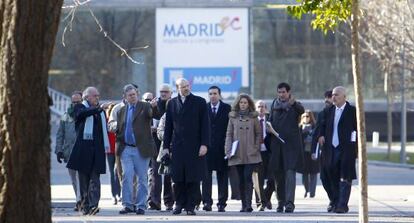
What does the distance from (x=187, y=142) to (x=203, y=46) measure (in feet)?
116

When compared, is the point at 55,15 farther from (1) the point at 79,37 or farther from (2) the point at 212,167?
(1) the point at 79,37

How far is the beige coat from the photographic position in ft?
59.6

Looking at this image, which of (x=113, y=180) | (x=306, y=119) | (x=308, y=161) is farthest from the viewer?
(x=306, y=119)

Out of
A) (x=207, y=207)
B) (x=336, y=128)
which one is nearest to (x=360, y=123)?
(x=336, y=128)

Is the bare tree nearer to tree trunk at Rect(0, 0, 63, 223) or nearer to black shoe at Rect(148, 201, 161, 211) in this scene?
black shoe at Rect(148, 201, 161, 211)

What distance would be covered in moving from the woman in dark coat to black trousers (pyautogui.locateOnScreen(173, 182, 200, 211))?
506cm

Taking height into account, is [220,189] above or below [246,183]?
below

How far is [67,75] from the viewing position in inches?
2100

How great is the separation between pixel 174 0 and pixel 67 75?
5.90 m

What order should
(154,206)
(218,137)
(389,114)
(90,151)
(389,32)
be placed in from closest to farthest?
(90,151)
(154,206)
(218,137)
(389,32)
(389,114)

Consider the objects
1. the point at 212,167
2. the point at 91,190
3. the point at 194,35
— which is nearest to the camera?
the point at 91,190

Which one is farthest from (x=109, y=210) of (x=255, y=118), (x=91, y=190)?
(x=255, y=118)

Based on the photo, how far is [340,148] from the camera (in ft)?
57.9

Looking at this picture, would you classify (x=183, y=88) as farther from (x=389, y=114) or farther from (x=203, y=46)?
(x=203, y=46)
